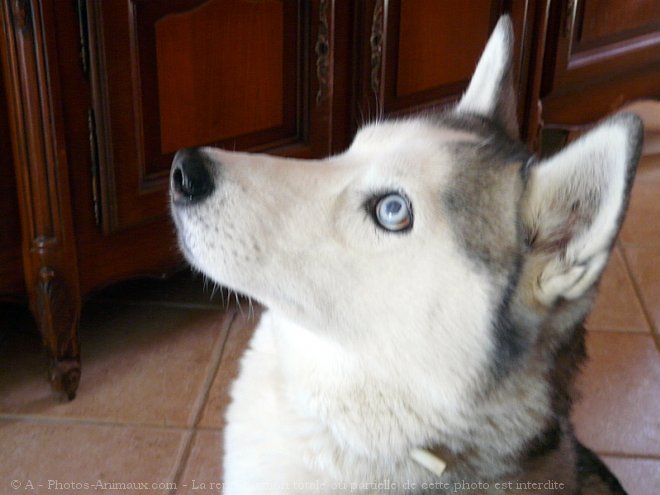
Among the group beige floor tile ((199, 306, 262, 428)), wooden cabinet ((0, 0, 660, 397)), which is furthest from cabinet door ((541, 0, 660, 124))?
beige floor tile ((199, 306, 262, 428))

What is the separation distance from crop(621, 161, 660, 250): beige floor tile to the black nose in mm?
1629

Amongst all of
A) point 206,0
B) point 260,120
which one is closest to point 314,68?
point 260,120

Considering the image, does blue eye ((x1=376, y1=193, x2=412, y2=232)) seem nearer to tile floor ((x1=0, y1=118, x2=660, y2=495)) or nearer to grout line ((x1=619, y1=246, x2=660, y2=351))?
tile floor ((x1=0, y1=118, x2=660, y2=495))

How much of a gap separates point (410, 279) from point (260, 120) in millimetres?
951

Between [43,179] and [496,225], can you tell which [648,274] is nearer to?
[496,225]

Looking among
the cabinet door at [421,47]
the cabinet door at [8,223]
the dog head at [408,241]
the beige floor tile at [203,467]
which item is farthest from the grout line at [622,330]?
the cabinet door at [8,223]

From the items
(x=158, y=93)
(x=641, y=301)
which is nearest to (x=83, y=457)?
(x=158, y=93)

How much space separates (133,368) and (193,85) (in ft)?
2.09

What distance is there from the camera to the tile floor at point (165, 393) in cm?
156

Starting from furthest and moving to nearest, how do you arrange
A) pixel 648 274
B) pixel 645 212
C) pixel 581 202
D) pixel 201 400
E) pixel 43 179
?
pixel 645 212 → pixel 648 274 → pixel 201 400 → pixel 43 179 → pixel 581 202

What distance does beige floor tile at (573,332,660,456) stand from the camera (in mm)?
1691

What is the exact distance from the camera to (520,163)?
3.15 feet

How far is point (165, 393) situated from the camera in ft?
5.74

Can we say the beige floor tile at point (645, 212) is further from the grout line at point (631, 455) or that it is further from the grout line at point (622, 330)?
the grout line at point (631, 455)
